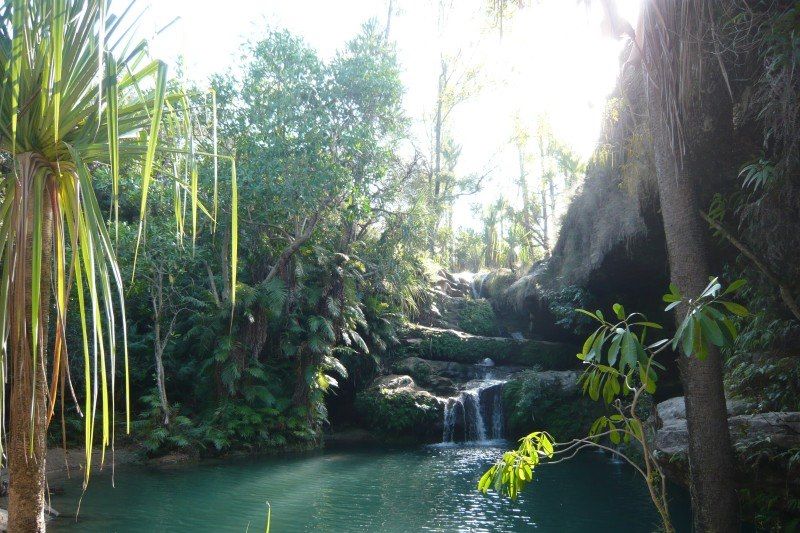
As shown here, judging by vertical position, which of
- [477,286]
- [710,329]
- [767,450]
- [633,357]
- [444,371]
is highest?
[477,286]

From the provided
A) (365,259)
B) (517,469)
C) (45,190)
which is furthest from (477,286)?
(45,190)

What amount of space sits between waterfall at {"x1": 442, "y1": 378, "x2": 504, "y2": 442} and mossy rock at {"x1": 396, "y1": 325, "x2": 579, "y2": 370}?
203cm

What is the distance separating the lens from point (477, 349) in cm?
1855

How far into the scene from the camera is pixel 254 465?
12.1 metres

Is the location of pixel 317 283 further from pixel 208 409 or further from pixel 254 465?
pixel 254 465

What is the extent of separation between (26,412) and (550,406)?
46.7 ft

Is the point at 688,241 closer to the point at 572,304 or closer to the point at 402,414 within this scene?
the point at 572,304

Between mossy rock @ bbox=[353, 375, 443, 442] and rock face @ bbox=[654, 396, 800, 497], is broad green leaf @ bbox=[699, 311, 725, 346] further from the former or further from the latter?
mossy rock @ bbox=[353, 375, 443, 442]

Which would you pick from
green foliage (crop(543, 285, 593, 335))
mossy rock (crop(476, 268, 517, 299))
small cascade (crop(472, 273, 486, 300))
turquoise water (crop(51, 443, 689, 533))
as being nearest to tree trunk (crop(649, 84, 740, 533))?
turquoise water (crop(51, 443, 689, 533))

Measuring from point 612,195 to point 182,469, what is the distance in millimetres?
9546

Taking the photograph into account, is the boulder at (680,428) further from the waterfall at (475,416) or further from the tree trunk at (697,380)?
the waterfall at (475,416)

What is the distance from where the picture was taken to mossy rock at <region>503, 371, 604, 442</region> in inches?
583

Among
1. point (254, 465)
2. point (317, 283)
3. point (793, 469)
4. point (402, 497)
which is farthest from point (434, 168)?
point (793, 469)

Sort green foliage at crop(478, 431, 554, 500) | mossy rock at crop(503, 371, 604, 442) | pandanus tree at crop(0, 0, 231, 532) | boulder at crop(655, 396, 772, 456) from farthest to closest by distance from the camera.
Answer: mossy rock at crop(503, 371, 604, 442)
boulder at crop(655, 396, 772, 456)
green foliage at crop(478, 431, 554, 500)
pandanus tree at crop(0, 0, 231, 532)
